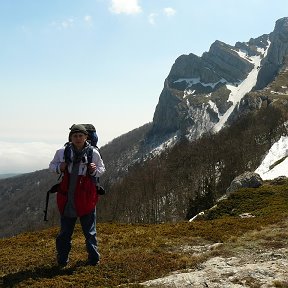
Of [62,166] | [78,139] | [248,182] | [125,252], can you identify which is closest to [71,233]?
[62,166]

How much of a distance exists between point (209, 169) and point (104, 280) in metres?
102

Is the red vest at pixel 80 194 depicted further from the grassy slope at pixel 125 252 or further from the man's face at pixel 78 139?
the grassy slope at pixel 125 252

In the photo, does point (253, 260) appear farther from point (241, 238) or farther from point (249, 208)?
point (249, 208)

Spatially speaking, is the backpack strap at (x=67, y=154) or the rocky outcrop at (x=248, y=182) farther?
the rocky outcrop at (x=248, y=182)

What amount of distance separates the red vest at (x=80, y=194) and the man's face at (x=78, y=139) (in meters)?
0.84

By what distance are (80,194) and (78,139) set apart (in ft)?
4.92

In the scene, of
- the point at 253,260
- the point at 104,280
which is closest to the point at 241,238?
the point at 253,260

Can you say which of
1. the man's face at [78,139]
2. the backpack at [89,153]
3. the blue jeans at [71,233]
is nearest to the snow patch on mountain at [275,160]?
the backpack at [89,153]

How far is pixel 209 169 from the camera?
10988 centimetres

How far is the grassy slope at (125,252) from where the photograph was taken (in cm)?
1010

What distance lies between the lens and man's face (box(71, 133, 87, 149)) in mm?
10430

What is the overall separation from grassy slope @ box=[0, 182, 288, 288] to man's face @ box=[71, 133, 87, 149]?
11.0 feet

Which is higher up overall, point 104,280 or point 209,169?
point 209,169

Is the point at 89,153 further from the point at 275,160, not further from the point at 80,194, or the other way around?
the point at 275,160
